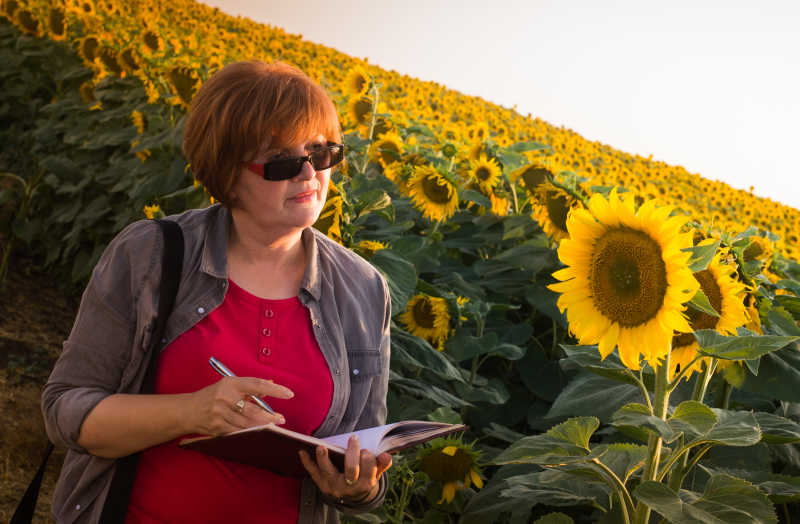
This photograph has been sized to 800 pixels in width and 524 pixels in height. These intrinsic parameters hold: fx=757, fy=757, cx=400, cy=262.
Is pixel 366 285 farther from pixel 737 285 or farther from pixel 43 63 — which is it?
pixel 43 63

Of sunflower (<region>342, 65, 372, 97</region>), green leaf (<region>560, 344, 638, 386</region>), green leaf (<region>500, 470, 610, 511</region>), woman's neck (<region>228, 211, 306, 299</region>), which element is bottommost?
green leaf (<region>500, 470, 610, 511</region>)

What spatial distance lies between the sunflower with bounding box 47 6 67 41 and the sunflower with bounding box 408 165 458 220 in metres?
4.77

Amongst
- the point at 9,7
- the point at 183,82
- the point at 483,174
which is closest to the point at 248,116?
the point at 483,174

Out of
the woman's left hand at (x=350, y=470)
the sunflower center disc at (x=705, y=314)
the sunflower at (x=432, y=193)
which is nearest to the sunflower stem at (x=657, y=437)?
the sunflower center disc at (x=705, y=314)

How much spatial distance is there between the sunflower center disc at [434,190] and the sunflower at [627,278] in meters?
2.11

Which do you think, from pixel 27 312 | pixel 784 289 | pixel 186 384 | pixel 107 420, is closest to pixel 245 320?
pixel 186 384

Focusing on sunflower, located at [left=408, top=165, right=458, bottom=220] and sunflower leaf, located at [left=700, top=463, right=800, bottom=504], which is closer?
sunflower leaf, located at [left=700, top=463, right=800, bottom=504]

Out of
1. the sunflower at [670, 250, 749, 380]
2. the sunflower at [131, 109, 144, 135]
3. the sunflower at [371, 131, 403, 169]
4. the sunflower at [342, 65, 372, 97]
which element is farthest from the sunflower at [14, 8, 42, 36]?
the sunflower at [670, 250, 749, 380]

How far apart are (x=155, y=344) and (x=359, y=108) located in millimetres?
3302

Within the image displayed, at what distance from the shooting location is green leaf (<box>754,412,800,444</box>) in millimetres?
1833

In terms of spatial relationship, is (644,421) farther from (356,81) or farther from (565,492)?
(356,81)

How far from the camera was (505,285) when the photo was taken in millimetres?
3621

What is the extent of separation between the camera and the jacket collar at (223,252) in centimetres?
196

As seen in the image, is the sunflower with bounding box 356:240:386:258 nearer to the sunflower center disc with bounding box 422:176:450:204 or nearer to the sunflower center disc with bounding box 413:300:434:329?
the sunflower center disc with bounding box 413:300:434:329
